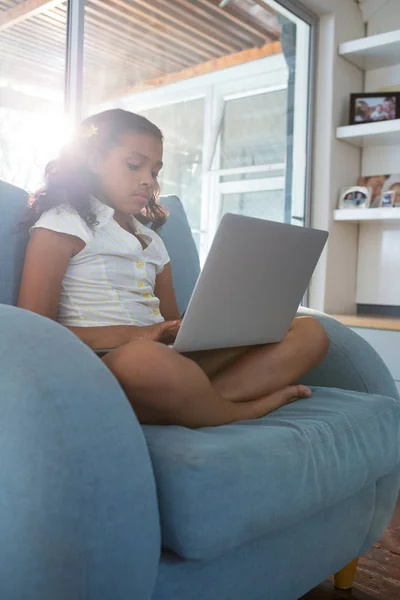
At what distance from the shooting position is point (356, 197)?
2.88 m

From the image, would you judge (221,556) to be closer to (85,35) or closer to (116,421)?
(116,421)

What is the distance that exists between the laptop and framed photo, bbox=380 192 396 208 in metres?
1.79

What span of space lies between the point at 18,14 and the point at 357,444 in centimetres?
168

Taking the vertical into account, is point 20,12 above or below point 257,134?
above

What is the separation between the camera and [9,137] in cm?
188

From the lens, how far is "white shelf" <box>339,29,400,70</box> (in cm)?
271

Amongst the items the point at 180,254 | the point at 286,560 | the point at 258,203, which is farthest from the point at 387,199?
the point at 286,560

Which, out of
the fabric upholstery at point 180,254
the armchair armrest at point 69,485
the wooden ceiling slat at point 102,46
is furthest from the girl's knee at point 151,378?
the wooden ceiling slat at point 102,46

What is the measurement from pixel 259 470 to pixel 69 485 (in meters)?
0.26

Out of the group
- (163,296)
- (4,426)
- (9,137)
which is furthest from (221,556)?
(9,137)

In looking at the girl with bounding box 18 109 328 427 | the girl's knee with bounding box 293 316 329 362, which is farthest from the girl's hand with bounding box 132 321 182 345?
the girl's knee with bounding box 293 316 329 362

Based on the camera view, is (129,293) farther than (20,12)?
No

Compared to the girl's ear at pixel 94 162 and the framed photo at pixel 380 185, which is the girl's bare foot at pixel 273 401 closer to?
the girl's ear at pixel 94 162

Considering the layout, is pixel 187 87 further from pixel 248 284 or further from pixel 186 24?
pixel 248 284
